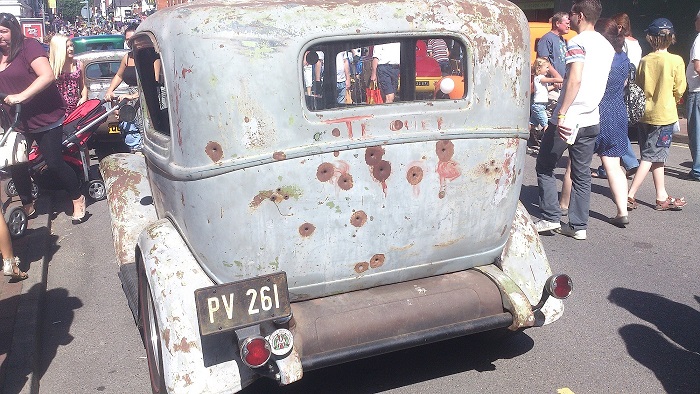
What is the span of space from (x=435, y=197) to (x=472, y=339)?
1279 mm

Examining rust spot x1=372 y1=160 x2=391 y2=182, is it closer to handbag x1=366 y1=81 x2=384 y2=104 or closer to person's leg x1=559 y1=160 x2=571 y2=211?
handbag x1=366 y1=81 x2=384 y2=104

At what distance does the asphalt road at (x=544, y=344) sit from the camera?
3.89 meters

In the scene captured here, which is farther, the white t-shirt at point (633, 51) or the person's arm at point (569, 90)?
the white t-shirt at point (633, 51)

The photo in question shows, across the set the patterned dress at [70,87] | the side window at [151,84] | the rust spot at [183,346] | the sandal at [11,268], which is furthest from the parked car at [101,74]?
the rust spot at [183,346]

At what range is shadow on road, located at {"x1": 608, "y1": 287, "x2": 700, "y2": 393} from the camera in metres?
3.85

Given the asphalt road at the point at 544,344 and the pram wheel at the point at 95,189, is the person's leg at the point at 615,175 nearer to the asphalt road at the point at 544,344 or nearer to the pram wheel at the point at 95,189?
the asphalt road at the point at 544,344

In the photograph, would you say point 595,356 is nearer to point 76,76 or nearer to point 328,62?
point 328,62

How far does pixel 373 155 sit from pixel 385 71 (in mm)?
523

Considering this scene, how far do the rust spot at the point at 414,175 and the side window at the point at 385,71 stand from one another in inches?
13.9

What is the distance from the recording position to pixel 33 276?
5523 mm

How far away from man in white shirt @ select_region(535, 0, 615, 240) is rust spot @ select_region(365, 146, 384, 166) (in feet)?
8.76

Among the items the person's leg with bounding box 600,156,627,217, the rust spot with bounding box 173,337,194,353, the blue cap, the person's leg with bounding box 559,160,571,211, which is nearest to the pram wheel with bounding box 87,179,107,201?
the person's leg with bounding box 559,160,571,211

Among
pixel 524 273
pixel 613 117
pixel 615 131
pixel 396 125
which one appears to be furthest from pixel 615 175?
pixel 396 125

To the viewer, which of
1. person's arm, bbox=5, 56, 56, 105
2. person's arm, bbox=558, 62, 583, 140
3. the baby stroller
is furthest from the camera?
the baby stroller
